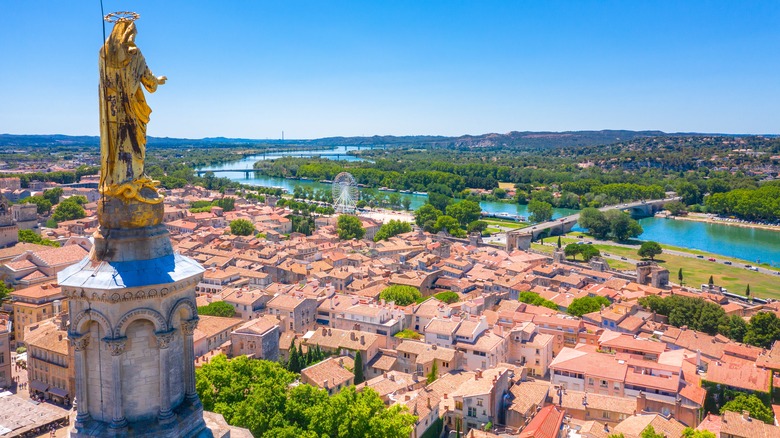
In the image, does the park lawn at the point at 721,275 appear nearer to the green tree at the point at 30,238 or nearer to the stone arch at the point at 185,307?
the green tree at the point at 30,238

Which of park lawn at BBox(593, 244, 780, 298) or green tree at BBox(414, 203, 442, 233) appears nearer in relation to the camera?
park lawn at BBox(593, 244, 780, 298)

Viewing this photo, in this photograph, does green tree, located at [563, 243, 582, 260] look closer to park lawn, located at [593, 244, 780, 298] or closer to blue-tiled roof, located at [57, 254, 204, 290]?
park lawn, located at [593, 244, 780, 298]

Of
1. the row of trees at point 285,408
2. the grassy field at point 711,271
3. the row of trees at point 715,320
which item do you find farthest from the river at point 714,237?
the row of trees at point 285,408

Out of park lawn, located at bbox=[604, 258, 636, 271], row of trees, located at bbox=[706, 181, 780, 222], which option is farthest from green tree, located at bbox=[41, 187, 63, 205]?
row of trees, located at bbox=[706, 181, 780, 222]

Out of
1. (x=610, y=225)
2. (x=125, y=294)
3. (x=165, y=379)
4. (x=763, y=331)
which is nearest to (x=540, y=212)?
(x=610, y=225)

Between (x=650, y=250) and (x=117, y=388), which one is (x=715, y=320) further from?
(x=117, y=388)
